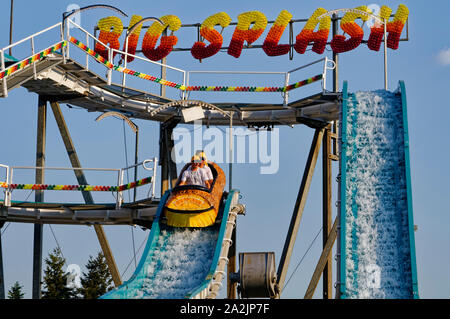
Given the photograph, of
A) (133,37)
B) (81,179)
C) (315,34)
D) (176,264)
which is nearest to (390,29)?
(315,34)

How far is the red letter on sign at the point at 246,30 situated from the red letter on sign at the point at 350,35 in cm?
257

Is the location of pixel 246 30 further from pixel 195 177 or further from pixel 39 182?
pixel 39 182

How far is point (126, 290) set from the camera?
67.6ft

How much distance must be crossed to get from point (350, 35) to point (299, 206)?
234 inches

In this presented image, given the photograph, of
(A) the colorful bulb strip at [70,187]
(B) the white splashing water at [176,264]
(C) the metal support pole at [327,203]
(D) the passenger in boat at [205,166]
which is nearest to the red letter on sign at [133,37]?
(A) the colorful bulb strip at [70,187]

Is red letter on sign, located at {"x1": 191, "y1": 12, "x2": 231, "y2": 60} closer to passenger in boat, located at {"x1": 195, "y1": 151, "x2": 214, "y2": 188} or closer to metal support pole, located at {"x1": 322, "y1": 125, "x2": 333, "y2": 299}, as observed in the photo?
metal support pole, located at {"x1": 322, "y1": 125, "x2": 333, "y2": 299}

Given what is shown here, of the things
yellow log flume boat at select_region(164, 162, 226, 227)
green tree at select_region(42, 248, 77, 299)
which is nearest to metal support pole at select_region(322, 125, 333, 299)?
yellow log flume boat at select_region(164, 162, 226, 227)

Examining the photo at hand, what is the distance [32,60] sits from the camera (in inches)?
897

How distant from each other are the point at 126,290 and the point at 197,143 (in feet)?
34.1

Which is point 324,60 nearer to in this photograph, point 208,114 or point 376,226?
point 208,114

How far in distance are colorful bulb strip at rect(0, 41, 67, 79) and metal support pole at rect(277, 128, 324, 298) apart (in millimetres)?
9154

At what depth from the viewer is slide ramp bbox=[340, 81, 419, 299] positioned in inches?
819
